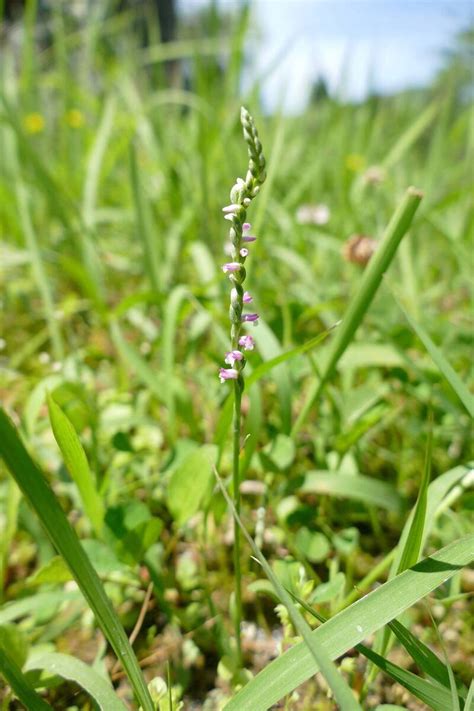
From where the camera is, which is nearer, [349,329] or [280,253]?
[349,329]

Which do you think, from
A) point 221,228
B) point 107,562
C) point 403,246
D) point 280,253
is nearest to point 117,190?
point 221,228

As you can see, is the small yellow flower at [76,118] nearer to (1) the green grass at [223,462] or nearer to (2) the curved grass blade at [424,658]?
(1) the green grass at [223,462]

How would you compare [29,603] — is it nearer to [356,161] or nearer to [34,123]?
[356,161]

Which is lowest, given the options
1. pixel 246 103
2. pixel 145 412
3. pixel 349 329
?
pixel 145 412

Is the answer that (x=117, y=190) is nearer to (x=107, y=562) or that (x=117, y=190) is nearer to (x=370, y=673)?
(x=107, y=562)

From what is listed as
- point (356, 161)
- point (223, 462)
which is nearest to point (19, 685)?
point (223, 462)

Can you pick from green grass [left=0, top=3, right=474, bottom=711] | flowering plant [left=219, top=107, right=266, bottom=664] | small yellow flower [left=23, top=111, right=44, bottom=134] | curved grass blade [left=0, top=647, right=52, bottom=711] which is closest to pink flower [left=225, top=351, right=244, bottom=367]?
flowering plant [left=219, top=107, right=266, bottom=664]

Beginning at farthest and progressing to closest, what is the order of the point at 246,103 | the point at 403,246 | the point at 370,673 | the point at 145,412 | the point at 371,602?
the point at 246,103, the point at 403,246, the point at 145,412, the point at 370,673, the point at 371,602
